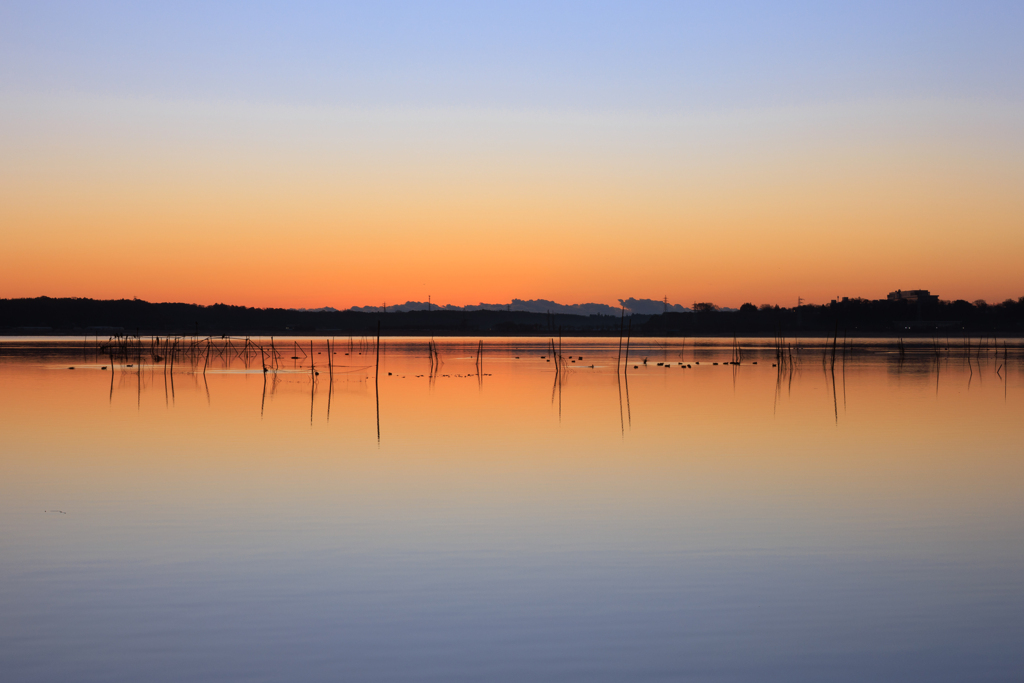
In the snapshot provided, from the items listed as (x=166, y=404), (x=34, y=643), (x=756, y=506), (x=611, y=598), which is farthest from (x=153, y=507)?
(x=166, y=404)

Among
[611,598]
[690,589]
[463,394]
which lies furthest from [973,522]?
[463,394]

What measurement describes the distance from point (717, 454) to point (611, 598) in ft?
27.5

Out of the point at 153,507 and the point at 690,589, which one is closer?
the point at 690,589

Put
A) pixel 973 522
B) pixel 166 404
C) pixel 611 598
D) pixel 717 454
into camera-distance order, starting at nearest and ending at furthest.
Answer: pixel 611 598
pixel 973 522
pixel 717 454
pixel 166 404

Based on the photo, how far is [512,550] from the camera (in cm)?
851

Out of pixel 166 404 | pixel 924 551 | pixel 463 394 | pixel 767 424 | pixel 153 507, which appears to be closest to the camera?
pixel 924 551

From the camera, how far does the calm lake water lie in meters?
5.82

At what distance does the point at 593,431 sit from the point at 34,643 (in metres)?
12.9

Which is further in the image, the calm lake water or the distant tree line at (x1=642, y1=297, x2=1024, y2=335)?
the distant tree line at (x1=642, y1=297, x2=1024, y2=335)

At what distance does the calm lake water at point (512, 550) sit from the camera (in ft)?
19.1

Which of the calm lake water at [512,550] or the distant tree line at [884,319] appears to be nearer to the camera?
the calm lake water at [512,550]

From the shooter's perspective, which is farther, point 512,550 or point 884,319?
point 884,319

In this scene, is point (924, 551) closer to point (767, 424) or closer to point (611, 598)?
point (611, 598)

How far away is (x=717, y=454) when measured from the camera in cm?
1498
